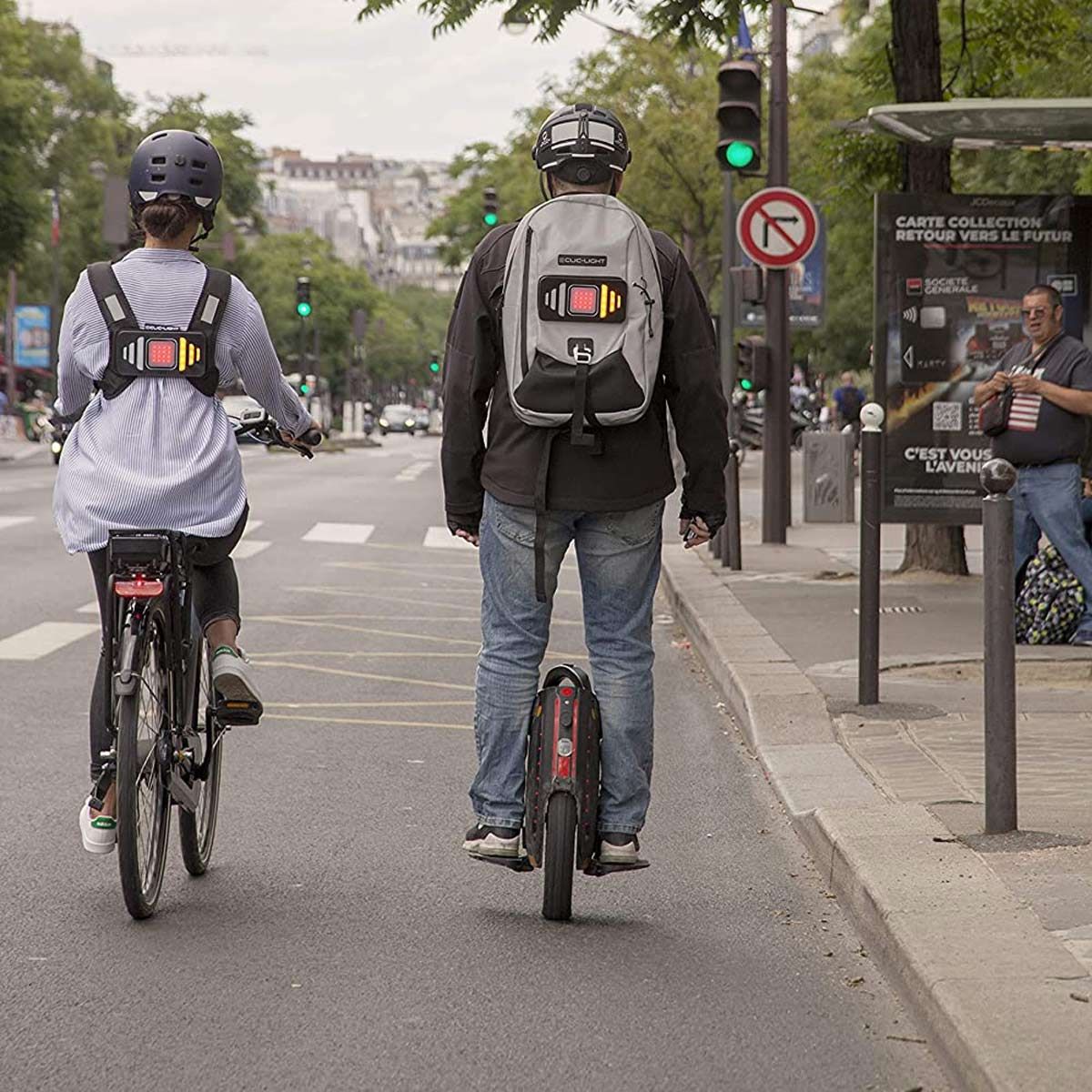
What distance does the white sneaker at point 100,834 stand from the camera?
A: 570 centimetres

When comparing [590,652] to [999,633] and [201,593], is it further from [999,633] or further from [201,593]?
[999,633]

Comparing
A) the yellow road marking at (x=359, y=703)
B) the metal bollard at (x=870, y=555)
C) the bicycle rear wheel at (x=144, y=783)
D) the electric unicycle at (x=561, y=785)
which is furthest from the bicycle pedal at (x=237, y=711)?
the yellow road marking at (x=359, y=703)

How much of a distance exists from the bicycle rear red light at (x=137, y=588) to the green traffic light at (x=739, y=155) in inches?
458

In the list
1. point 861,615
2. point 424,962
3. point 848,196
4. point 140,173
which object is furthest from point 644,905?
point 848,196

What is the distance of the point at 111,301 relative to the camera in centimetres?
573

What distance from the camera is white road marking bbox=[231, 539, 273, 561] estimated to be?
19.1 m

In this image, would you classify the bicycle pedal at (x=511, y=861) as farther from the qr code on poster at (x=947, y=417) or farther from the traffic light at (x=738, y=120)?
the traffic light at (x=738, y=120)

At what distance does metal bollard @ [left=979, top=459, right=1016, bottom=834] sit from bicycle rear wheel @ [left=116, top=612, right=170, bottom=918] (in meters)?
2.13

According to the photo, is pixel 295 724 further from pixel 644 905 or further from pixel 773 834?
pixel 644 905

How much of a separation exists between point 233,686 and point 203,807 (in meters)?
0.52

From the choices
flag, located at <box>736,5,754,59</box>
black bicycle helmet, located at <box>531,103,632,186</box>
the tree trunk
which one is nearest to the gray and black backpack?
black bicycle helmet, located at <box>531,103,632,186</box>

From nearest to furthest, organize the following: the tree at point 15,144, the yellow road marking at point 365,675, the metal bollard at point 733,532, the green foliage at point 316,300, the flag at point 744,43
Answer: the yellow road marking at point 365,675 → the metal bollard at point 733,532 → the flag at point 744,43 → the tree at point 15,144 → the green foliage at point 316,300

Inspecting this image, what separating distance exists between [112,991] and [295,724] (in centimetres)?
444

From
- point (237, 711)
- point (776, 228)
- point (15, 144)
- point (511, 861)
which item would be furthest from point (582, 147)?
point (15, 144)
